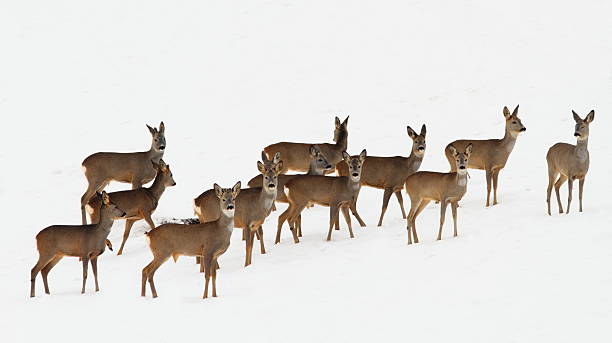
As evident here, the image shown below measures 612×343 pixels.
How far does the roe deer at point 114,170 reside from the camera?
20.3 metres

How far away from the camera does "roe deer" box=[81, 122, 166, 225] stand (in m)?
20.3

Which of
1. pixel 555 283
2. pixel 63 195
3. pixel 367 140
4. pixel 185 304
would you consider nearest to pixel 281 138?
pixel 367 140

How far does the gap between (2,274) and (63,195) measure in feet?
15.5

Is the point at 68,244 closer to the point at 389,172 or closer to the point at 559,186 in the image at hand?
the point at 389,172

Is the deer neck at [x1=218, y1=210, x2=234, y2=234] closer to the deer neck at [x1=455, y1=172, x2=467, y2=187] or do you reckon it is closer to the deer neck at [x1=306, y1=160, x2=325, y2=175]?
the deer neck at [x1=455, y1=172, x2=467, y2=187]

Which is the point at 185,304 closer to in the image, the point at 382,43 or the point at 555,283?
the point at 555,283

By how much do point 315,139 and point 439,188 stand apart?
8.67m

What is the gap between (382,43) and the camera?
30469 millimetres

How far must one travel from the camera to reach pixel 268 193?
16.8 m

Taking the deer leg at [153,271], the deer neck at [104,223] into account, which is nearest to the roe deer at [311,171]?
the deer neck at [104,223]

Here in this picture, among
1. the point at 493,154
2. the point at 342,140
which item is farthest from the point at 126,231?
the point at 493,154

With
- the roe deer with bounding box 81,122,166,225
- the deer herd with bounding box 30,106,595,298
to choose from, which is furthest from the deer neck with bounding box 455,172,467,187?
the roe deer with bounding box 81,122,166,225

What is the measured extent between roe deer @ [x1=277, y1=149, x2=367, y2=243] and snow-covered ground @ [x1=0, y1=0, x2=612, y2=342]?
1.72 feet

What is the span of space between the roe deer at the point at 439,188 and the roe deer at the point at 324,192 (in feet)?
3.77
